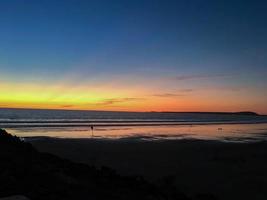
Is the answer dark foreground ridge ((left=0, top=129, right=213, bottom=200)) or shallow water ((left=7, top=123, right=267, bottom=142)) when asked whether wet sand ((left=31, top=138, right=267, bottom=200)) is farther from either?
shallow water ((left=7, top=123, right=267, bottom=142))

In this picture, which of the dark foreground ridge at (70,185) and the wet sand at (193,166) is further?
the wet sand at (193,166)

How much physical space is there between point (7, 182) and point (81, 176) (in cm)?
328

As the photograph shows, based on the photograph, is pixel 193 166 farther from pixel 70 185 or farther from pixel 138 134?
pixel 138 134

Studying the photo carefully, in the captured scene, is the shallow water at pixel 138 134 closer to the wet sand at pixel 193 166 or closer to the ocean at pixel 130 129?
the ocean at pixel 130 129

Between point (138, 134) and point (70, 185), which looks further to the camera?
point (138, 134)

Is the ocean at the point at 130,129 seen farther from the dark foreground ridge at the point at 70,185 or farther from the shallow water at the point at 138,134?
the dark foreground ridge at the point at 70,185

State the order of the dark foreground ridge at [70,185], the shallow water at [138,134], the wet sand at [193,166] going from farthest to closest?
the shallow water at [138,134] → the wet sand at [193,166] → the dark foreground ridge at [70,185]

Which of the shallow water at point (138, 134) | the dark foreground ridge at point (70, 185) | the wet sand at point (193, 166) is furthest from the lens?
A: the shallow water at point (138, 134)

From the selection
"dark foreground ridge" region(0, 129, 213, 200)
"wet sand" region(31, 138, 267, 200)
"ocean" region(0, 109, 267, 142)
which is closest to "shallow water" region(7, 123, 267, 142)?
"ocean" region(0, 109, 267, 142)

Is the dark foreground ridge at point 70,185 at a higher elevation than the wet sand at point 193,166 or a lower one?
higher

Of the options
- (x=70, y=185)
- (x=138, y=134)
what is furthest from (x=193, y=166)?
(x=138, y=134)

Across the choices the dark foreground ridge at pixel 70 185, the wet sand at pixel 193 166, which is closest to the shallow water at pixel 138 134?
the wet sand at pixel 193 166

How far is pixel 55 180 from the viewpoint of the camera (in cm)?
930

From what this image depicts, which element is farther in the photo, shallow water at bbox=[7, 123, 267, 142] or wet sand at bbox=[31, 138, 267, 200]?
shallow water at bbox=[7, 123, 267, 142]
